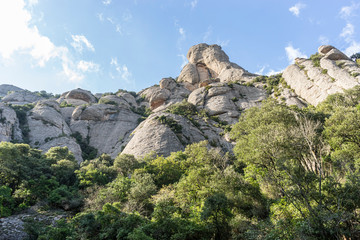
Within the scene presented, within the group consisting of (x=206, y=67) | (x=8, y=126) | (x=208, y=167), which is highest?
(x=206, y=67)

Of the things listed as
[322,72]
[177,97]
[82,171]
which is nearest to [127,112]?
[177,97]

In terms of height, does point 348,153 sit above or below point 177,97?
below

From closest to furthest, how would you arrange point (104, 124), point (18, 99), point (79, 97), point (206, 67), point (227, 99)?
→ 1. point (227, 99)
2. point (104, 124)
3. point (79, 97)
4. point (206, 67)
5. point (18, 99)

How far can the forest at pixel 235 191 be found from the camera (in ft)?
38.5

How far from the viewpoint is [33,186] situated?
25875 millimetres

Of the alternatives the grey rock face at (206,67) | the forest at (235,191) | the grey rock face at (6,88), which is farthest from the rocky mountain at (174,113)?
the grey rock face at (6,88)

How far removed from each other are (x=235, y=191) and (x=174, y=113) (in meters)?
36.4

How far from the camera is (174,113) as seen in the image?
5244 cm

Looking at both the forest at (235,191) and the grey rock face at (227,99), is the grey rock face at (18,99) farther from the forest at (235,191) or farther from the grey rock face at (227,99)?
the grey rock face at (227,99)

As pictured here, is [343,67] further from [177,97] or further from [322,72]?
[177,97]

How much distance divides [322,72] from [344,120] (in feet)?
109

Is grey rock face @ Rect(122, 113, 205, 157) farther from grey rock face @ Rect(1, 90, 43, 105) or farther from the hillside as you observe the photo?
grey rock face @ Rect(1, 90, 43, 105)

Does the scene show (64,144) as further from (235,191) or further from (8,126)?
(235,191)

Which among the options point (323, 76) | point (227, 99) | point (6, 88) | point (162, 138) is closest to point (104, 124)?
point (162, 138)
